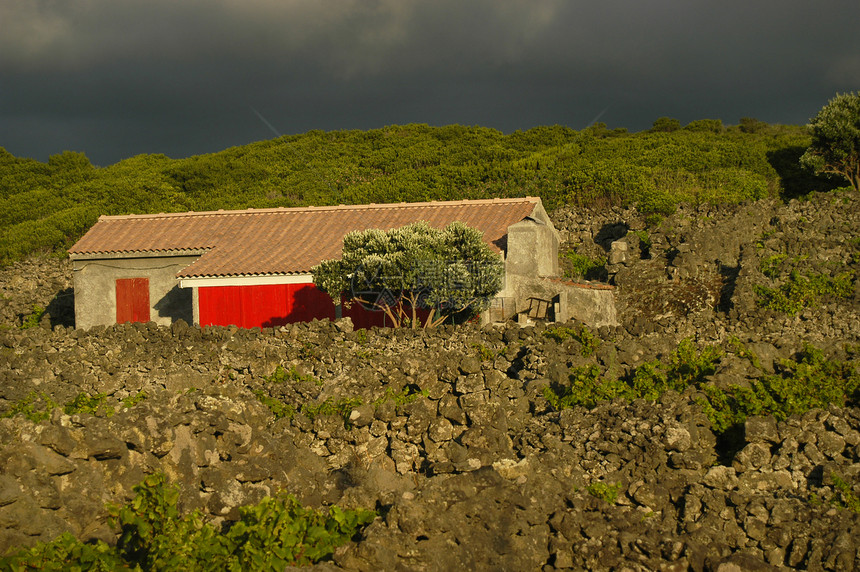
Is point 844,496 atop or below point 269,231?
below

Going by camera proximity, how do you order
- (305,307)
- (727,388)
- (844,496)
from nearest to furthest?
1. (844,496)
2. (727,388)
3. (305,307)

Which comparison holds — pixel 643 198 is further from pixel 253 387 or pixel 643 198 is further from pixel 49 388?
pixel 49 388

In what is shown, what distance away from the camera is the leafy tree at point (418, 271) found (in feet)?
58.3

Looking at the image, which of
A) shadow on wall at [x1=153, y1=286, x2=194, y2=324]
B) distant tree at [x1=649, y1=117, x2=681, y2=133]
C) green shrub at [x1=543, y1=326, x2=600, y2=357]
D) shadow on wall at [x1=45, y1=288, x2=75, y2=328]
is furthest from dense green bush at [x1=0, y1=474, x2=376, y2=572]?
distant tree at [x1=649, y1=117, x2=681, y2=133]

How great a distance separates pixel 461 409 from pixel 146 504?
5.49 metres

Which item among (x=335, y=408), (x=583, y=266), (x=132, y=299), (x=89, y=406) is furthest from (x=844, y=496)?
(x=132, y=299)

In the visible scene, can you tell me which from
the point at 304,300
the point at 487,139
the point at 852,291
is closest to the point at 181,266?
the point at 304,300

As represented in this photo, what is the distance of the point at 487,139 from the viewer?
158 ft

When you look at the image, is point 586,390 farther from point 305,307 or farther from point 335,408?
point 305,307

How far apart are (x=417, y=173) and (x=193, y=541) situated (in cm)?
3070

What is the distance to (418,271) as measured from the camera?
58.0ft

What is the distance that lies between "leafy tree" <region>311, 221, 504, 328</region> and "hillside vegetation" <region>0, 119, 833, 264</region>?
35.3 feet

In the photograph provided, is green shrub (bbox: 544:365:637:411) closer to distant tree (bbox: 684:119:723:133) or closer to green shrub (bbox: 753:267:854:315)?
green shrub (bbox: 753:267:854:315)

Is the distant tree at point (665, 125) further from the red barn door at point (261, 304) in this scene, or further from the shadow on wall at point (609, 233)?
the red barn door at point (261, 304)
